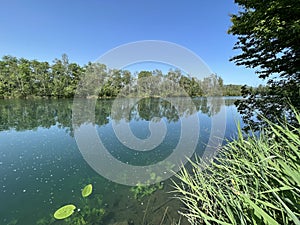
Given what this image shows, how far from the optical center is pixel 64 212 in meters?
2.85

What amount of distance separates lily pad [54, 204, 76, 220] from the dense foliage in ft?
13.7

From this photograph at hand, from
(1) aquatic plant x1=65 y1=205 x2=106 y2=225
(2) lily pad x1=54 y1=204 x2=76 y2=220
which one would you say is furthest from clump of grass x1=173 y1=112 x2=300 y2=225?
(2) lily pad x1=54 y1=204 x2=76 y2=220

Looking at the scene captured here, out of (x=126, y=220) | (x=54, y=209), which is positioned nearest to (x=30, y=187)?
(x=54, y=209)

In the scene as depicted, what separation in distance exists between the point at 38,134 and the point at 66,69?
34.8 metres

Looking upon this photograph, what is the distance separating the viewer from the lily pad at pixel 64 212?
2754 millimetres

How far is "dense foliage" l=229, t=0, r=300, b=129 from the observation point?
11.4 ft

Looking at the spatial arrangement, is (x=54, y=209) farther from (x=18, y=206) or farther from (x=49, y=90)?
(x=49, y=90)

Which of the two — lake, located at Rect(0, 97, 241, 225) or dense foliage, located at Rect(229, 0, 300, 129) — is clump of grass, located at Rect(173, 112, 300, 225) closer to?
lake, located at Rect(0, 97, 241, 225)

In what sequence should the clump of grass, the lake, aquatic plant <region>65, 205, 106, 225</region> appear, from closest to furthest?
the clump of grass
aquatic plant <region>65, 205, 106, 225</region>
the lake

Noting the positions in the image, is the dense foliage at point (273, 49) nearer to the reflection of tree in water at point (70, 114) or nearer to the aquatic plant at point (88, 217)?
the aquatic plant at point (88, 217)

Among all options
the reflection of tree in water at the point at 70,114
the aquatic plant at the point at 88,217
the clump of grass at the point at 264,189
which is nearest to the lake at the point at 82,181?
the aquatic plant at the point at 88,217

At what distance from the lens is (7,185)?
3.75m

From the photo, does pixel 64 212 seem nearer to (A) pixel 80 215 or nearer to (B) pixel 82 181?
(A) pixel 80 215

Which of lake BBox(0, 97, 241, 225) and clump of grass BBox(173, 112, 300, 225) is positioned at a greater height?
clump of grass BBox(173, 112, 300, 225)
